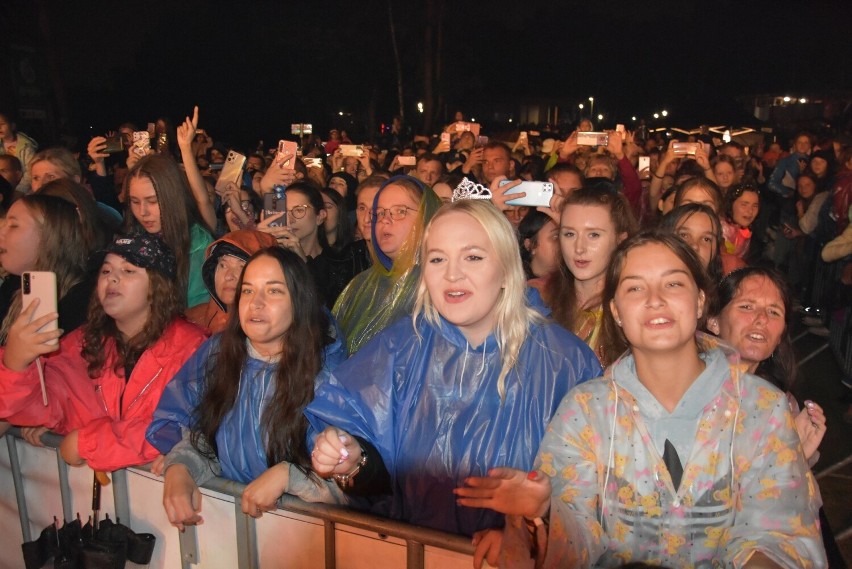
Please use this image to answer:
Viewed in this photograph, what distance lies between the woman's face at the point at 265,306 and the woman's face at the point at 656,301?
4.64ft

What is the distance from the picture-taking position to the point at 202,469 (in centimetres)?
278

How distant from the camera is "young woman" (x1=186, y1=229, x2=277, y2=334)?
3.80 m

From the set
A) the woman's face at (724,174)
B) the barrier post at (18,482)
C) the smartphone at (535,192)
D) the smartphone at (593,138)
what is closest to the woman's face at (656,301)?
the smartphone at (535,192)

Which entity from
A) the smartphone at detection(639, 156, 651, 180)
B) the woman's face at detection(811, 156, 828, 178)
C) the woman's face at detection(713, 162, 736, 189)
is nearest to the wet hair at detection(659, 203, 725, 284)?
the woman's face at detection(713, 162, 736, 189)

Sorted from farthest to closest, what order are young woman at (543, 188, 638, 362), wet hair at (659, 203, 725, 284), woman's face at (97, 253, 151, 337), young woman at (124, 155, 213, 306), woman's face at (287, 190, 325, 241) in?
woman's face at (287, 190, 325, 241)
young woman at (124, 155, 213, 306)
wet hair at (659, 203, 725, 284)
young woman at (543, 188, 638, 362)
woman's face at (97, 253, 151, 337)

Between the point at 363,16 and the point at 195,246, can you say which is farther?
the point at 363,16

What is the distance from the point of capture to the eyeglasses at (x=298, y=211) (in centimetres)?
513

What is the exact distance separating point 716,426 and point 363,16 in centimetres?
3147

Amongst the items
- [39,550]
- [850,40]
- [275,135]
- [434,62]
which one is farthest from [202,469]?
[850,40]

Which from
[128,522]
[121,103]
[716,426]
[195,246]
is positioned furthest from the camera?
[121,103]

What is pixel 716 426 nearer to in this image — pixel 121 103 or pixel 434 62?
pixel 121 103

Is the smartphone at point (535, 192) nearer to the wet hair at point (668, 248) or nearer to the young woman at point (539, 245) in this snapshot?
the young woman at point (539, 245)

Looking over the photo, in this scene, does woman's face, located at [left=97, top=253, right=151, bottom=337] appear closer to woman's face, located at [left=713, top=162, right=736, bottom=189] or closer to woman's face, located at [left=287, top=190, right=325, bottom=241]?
woman's face, located at [left=287, top=190, right=325, bottom=241]

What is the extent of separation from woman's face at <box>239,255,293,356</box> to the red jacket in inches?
20.0
